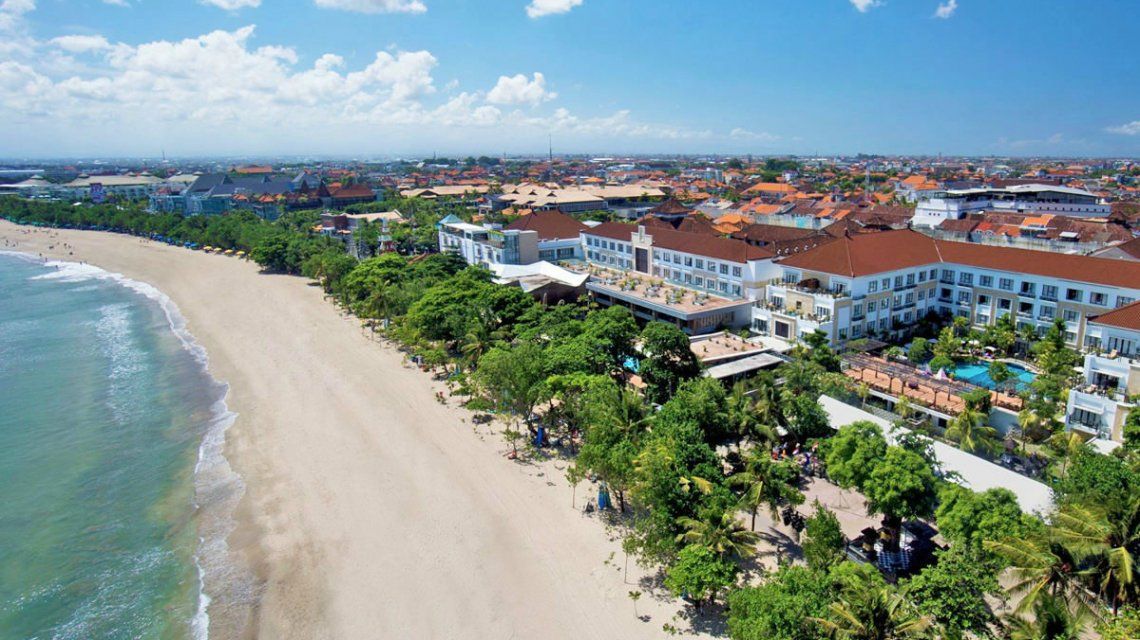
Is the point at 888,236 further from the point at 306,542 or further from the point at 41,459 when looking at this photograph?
the point at 41,459

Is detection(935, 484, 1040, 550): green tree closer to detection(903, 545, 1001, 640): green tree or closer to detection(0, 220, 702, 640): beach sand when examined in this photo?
detection(903, 545, 1001, 640): green tree

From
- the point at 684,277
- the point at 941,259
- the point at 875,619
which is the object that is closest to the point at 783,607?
the point at 875,619

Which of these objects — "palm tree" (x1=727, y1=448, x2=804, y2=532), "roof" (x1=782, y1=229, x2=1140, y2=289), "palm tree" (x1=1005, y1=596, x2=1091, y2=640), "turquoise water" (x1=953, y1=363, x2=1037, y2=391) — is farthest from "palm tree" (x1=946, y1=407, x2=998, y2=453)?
"roof" (x1=782, y1=229, x2=1140, y2=289)

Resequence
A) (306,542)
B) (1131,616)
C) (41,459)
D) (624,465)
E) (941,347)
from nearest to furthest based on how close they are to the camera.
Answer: (1131,616) < (624,465) < (306,542) < (41,459) < (941,347)

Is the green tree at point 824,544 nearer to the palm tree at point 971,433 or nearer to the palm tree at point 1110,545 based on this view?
the palm tree at point 1110,545

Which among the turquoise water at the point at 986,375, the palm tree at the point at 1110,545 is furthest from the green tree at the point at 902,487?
the turquoise water at the point at 986,375

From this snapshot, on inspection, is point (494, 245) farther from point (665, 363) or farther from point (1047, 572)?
point (1047, 572)

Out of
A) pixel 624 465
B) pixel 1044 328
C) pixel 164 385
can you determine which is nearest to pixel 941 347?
pixel 1044 328
